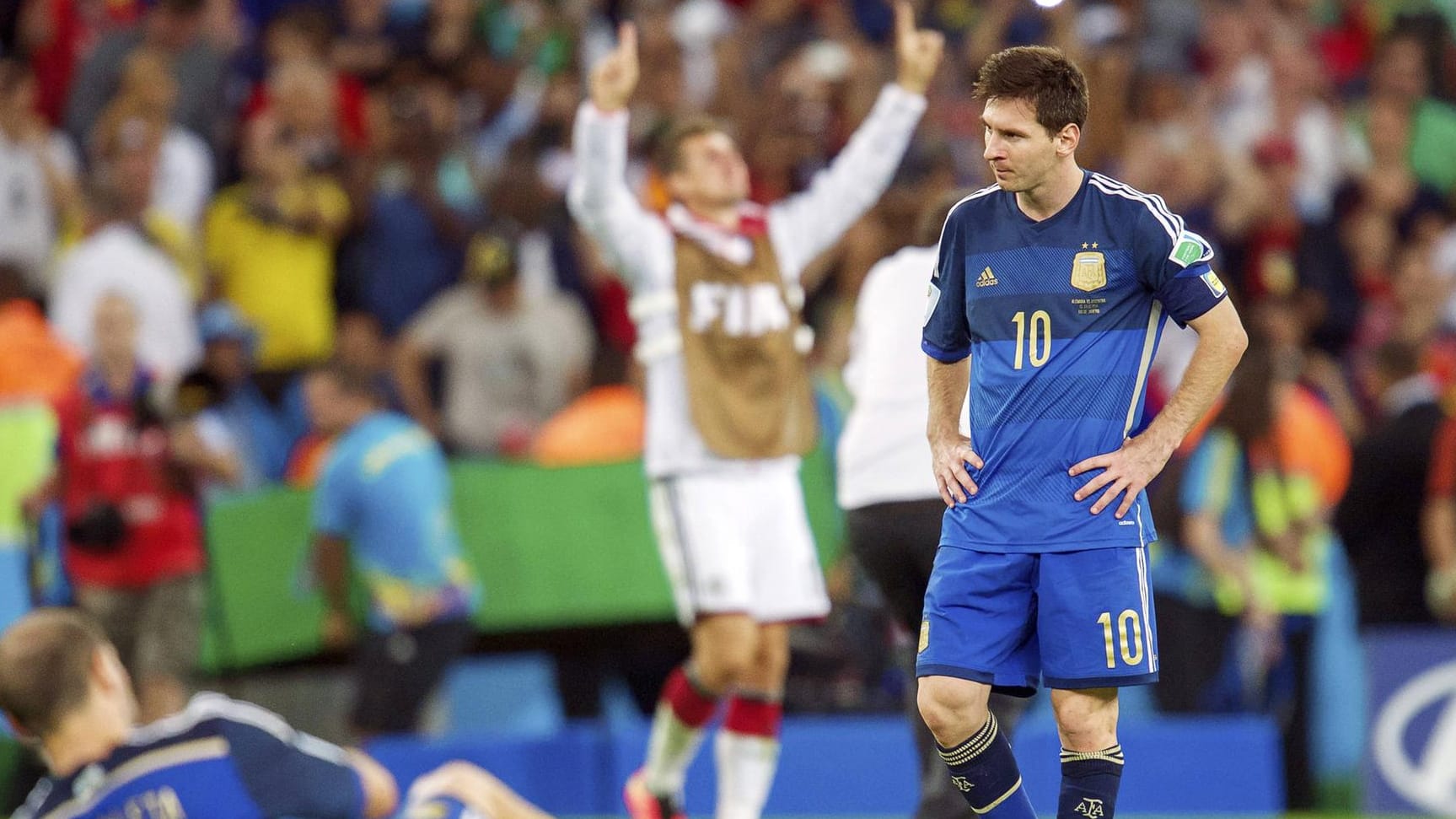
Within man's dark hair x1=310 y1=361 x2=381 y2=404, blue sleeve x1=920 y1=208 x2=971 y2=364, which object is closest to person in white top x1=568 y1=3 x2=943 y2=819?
blue sleeve x1=920 y1=208 x2=971 y2=364

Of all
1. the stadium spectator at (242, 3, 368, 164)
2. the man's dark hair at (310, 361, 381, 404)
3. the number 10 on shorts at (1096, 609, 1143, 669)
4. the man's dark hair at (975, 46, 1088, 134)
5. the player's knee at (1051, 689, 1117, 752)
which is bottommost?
the player's knee at (1051, 689, 1117, 752)

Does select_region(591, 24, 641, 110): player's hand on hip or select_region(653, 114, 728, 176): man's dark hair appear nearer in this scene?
select_region(591, 24, 641, 110): player's hand on hip

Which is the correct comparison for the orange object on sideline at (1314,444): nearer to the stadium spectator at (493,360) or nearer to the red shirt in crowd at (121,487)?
the stadium spectator at (493,360)

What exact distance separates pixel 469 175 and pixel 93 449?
3.76 m

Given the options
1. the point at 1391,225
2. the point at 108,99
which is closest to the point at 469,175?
the point at 108,99

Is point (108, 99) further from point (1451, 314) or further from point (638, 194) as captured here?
point (1451, 314)

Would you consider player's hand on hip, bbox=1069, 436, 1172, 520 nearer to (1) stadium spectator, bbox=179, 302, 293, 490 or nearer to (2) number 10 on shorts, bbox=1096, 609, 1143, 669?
(2) number 10 on shorts, bbox=1096, 609, 1143, 669

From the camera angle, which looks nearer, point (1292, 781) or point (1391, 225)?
point (1292, 781)

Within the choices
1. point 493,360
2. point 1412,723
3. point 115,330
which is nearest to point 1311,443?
point 1412,723

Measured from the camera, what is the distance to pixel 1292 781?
35.1 ft

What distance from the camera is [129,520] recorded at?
408 inches

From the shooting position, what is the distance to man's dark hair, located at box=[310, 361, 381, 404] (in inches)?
408

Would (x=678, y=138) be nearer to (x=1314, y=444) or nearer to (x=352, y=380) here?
(x=352, y=380)

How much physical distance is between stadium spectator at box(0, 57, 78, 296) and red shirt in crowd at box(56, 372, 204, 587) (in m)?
2.33
